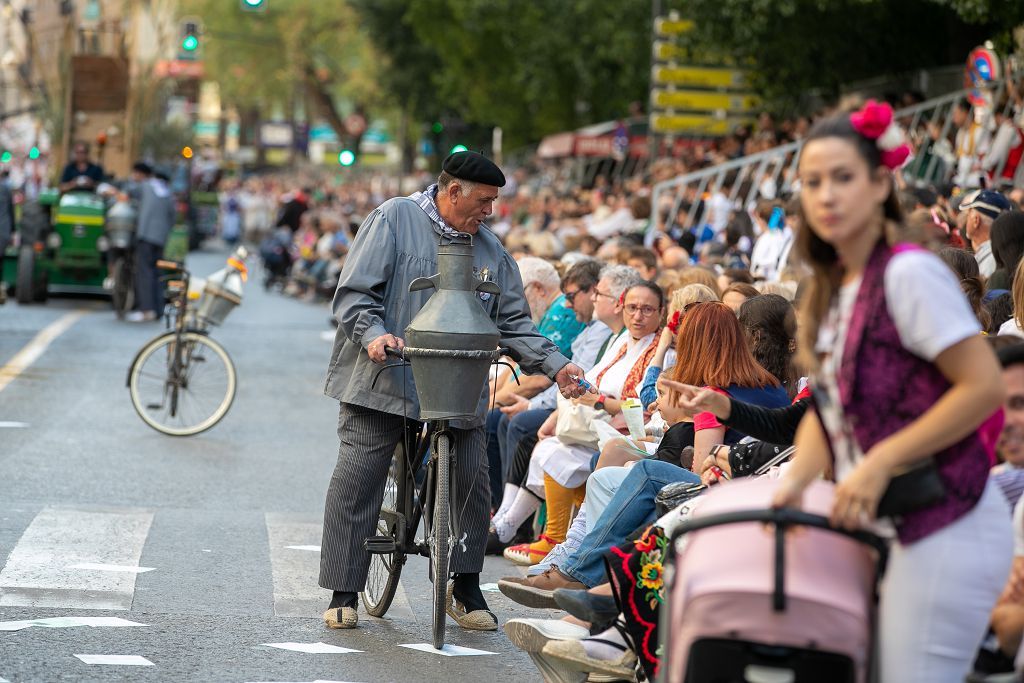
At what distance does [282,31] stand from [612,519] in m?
70.8

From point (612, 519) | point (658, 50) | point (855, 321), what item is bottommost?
point (612, 519)

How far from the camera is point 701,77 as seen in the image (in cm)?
2973

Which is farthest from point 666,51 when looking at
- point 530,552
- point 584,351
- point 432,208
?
point 432,208

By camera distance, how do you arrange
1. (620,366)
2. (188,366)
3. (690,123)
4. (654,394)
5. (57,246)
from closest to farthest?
(654,394), (620,366), (188,366), (57,246), (690,123)

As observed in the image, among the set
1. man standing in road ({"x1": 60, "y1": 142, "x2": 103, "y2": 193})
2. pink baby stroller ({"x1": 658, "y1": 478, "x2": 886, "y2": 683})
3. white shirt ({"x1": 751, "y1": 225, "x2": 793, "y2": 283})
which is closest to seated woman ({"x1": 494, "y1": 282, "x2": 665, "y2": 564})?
pink baby stroller ({"x1": 658, "y1": 478, "x2": 886, "y2": 683})

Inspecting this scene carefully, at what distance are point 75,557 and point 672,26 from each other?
20.6 m

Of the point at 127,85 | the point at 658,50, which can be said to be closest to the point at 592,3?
the point at 658,50

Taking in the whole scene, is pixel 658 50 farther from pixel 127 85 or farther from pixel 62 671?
pixel 62 671

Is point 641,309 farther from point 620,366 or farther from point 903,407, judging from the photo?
point 903,407

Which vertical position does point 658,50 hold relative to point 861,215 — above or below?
above

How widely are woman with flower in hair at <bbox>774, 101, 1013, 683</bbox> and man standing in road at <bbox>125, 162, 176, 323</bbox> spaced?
1836 cm

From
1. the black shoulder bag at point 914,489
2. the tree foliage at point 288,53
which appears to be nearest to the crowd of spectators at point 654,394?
the black shoulder bag at point 914,489

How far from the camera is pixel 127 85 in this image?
33250mm

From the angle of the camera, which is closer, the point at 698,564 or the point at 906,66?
the point at 698,564
